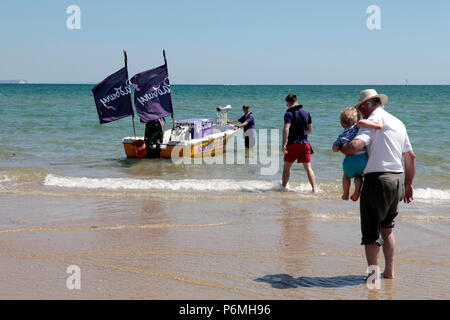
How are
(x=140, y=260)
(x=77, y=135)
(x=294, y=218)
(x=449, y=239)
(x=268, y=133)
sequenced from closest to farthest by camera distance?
(x=140, y=260) → (x=449, y=239) → (x=294, y=218) → (x=77, y=135) → (x=268, y=133)

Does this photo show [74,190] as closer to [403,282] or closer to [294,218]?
[294,218]

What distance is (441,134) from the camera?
18969mm

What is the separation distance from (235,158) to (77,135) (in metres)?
8.19

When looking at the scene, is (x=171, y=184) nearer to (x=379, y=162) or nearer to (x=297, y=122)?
(x=297, y=122)

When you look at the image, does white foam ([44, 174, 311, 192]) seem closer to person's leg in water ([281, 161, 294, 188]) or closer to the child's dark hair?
person's leg in water ([281, 161, 294, 188])

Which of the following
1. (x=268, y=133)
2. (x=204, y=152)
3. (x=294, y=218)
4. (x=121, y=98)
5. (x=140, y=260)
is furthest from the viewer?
(x=268, y=133)

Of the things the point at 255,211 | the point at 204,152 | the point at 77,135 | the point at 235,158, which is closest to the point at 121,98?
the point at 204,152

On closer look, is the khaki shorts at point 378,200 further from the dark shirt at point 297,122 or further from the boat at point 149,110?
the boat at point 149,110

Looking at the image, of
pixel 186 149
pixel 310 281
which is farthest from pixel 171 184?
pixel 310 281

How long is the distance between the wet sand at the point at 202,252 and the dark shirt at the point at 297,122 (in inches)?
49.6

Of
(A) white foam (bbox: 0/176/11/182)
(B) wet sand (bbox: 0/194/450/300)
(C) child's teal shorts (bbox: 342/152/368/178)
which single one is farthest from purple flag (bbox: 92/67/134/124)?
(C) child's teal shorts (bbox: 342/152/368/178)

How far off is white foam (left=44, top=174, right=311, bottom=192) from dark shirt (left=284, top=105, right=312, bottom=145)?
3.58 ft

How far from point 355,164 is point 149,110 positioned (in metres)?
8.58

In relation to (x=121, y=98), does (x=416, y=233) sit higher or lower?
lower
